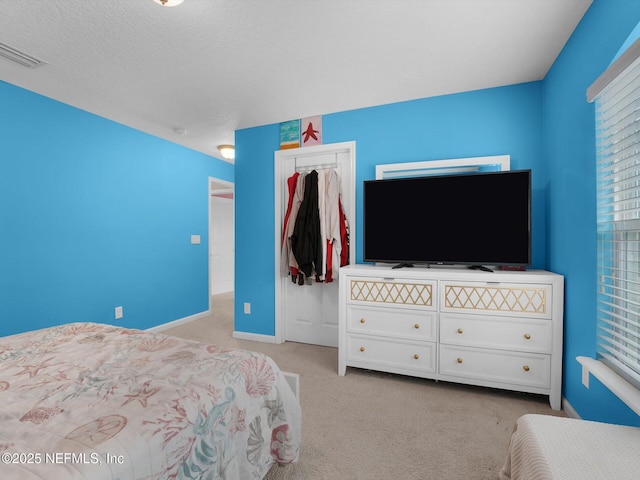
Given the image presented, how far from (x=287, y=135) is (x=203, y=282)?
8.11 ft

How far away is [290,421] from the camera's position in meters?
1.37

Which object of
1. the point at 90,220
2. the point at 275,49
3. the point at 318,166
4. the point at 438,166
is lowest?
the point at 90,220

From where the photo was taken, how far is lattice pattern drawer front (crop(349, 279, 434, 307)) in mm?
2348

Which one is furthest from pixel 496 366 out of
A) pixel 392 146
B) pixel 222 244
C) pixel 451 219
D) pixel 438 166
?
pixel 222 244

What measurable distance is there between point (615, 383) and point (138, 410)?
180cm

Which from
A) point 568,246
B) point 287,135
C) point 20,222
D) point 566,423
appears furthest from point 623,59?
point 20,222

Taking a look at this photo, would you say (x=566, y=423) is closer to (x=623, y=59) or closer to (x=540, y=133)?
(x=623, y=59)

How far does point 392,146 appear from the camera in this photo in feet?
9.60

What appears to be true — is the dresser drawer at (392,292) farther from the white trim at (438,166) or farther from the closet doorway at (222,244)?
the closet doorway at (222,244)

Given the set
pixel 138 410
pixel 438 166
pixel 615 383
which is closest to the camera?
→ pixel 138 410

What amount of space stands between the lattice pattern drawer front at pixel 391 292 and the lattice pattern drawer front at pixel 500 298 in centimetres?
14

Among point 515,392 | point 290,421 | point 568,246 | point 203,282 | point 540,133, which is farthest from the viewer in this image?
point 203,282

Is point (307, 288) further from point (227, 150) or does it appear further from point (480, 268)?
point (227, 150)

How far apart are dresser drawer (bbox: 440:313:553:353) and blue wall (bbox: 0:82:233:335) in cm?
325
